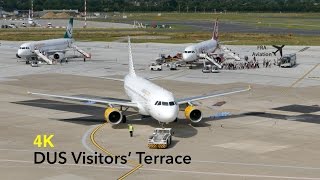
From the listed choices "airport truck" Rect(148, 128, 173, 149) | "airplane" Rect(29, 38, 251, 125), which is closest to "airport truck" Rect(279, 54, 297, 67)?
"airplane" Rect(29, 38, 251, 125)

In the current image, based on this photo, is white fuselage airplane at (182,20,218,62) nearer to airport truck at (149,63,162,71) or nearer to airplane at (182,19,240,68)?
airplane at (182,19,240,68)

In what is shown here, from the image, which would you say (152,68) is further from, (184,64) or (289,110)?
(289,110)

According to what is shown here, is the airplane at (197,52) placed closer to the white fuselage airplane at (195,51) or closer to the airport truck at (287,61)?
the white fuselage airplane at (195,51)

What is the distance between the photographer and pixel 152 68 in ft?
356

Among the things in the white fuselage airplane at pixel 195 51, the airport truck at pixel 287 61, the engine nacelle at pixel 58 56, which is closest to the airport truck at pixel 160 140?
the white fuselage airplane at pixel 195 51

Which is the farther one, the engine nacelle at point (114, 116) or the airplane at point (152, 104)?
the engine nacelle at point (114, 116)

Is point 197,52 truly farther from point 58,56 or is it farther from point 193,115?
point 193,115

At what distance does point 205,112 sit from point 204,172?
24.3 meters

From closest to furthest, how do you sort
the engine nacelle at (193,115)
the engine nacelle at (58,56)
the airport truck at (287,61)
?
1. the engine nacelle at (193,115)
2. the airport truck at (287,61)
3. the engine nacelle at (58,56)

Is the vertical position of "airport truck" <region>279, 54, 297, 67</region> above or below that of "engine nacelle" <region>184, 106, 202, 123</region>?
below

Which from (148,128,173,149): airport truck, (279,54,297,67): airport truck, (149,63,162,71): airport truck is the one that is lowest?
(149,63,162,71): airport truck

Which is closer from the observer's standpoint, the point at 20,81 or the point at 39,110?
the point at 39,110

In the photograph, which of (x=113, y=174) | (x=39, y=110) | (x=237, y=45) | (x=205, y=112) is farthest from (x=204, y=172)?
(x=237, y=45)

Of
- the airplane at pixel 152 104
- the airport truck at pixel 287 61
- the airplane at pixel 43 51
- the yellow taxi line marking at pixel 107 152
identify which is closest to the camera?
the yellow taxi line marking at pixel 107 152
